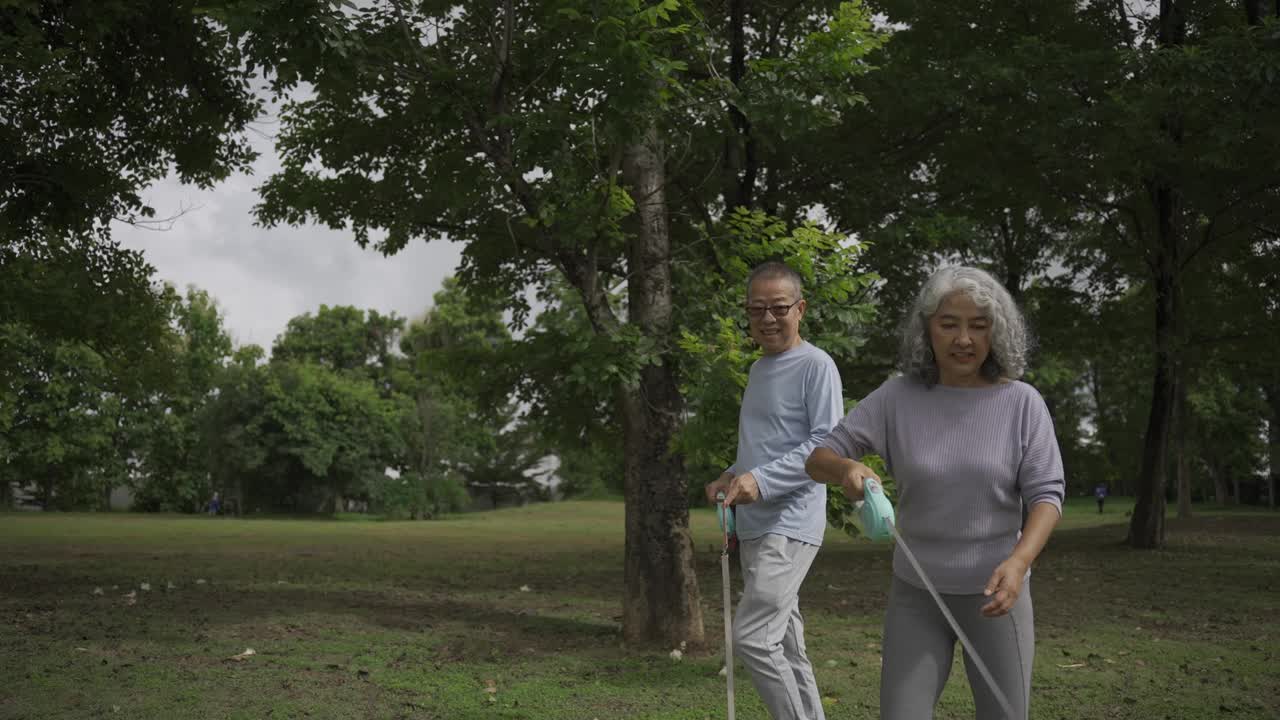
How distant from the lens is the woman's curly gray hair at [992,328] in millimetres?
3273

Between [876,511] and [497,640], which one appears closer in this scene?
[876,511]

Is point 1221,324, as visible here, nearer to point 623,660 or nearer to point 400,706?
point 623,660

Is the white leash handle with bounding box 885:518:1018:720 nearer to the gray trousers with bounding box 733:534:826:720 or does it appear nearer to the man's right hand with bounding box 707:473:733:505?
the gray trousers with bounding box 733:534:826:720

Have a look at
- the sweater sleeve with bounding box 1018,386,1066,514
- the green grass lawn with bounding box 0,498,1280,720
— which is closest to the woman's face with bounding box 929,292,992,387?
the sweater sleeve with bounding box 1018,386,1066,514

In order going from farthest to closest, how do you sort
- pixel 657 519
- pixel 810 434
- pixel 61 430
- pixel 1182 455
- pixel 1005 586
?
1. pixel 61 430
2. pixel 1182 455
3. pixel 657 519
4. pixel 810 434
5. pixel 1005 586

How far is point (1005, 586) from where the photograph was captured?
301cm

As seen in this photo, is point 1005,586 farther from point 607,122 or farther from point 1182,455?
point 1182,455

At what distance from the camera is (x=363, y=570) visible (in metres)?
18.0

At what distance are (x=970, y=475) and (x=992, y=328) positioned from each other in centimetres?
42

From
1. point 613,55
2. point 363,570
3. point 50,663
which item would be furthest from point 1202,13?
point 50,663

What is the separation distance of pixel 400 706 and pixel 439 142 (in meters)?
7.49

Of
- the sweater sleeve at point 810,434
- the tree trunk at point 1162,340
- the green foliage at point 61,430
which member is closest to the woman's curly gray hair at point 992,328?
the sweater sleeve at point 810,434

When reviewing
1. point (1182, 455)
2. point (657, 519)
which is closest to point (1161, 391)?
point (1182, 455)

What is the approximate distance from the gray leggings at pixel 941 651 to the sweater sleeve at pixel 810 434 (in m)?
1.16
